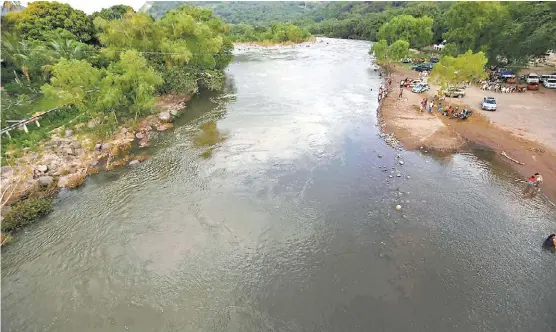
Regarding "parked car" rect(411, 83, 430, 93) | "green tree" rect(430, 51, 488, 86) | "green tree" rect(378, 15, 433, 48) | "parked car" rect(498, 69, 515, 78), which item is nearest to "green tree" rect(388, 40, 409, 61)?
"green tree" rect(378, 15, 433, 48)

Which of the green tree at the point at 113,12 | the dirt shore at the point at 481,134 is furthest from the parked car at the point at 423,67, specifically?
the green tree at the point at 113,12

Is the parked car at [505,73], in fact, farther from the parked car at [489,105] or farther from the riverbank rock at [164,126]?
the riverbank rock at [164,126]

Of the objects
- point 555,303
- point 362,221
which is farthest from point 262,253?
point 555,303

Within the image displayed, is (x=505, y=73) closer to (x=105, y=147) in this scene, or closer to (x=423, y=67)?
(x=423, y=67)

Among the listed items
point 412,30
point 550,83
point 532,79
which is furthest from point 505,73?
point 412,30

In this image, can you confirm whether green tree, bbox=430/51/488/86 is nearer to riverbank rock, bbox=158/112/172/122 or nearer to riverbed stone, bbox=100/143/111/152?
riverbank rock, bbox=158/112/172/122

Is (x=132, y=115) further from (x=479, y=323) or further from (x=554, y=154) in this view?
(x=554, y=154)
